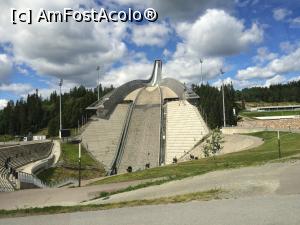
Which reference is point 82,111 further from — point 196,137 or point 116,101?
point 196,137

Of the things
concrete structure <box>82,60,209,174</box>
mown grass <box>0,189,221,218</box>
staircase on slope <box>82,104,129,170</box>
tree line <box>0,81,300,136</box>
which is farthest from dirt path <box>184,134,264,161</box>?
mown grass <box>0,189,221,218</box>

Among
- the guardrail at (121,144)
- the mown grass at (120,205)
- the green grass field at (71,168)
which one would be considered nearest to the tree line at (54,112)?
the guardrail at (121,144)

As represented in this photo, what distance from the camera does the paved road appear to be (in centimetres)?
945

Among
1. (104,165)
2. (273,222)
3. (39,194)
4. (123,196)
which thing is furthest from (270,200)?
(104,165)

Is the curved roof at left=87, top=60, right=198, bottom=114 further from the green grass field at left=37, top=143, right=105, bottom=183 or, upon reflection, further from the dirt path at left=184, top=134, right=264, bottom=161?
the dirt path at left=184, top=134, right=264, bottom=161

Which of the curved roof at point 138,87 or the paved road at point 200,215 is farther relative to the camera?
the curved roof at point 138,87

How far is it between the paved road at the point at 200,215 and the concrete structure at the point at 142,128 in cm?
4581

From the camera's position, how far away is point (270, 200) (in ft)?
38.2

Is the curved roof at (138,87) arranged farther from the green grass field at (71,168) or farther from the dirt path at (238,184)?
the dirt path at (238,184)

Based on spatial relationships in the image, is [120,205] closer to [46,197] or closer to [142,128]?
[46,197]

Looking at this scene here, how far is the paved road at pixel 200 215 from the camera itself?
9.45 m

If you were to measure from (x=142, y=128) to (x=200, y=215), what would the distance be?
7406 cm

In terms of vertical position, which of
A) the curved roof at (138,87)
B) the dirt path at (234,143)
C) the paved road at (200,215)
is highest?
the curved roof at (138,87)

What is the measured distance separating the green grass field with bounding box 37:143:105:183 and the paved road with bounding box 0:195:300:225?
36144mm
